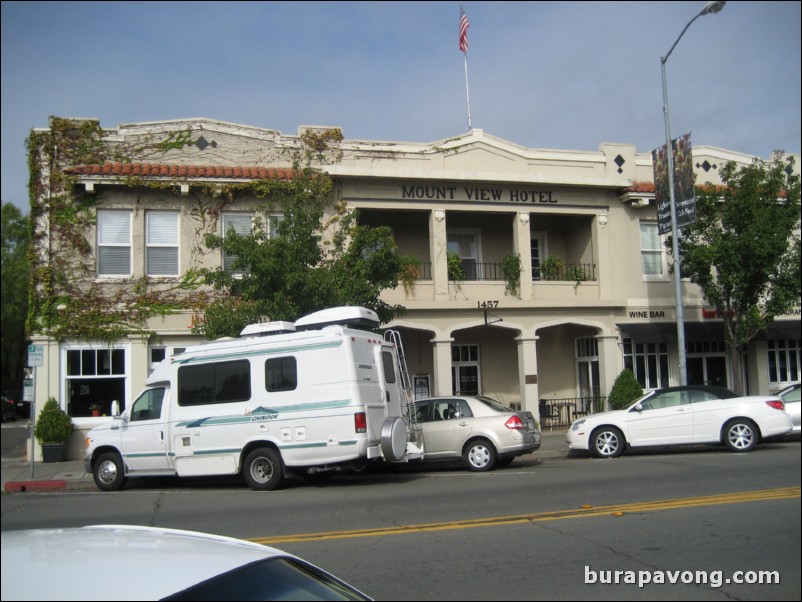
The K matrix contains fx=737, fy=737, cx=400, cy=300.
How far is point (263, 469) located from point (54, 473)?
21.8 feet

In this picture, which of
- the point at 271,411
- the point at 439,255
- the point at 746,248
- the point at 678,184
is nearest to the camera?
the point at 271,411

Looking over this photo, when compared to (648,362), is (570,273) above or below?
above

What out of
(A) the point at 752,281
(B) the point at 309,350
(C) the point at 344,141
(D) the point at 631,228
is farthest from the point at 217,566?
(D) the point at 631,228

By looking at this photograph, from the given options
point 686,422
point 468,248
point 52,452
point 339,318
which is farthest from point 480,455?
point 52,452

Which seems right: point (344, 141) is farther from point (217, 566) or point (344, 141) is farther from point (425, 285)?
point (217, 566)

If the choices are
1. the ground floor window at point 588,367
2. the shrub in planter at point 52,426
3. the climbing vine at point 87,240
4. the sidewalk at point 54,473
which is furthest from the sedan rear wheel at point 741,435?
the shrub in planter at point 52,426

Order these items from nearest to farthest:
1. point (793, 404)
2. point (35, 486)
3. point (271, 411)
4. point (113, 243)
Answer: point (271, 411) < point (35, 486) < point (793, 404) < point (113, 243)

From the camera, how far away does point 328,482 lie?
14.4 meters

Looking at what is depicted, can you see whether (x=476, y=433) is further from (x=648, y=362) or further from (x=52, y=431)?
(x=648, y=362)

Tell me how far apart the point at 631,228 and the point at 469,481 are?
1340 cm

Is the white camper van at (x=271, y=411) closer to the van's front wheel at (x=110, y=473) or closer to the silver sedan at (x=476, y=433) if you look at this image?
the van's front wheel at (x=110, y=473)

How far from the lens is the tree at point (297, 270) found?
15.7m

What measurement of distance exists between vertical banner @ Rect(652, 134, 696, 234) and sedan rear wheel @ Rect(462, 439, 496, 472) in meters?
9.05

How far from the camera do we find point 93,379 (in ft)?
64.7
